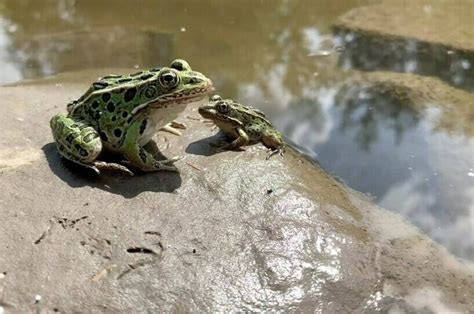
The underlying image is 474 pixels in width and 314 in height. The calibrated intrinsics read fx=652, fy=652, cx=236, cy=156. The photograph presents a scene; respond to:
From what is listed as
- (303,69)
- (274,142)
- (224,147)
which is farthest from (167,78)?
(303,69)

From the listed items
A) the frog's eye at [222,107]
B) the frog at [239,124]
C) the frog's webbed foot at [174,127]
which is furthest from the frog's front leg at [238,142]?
the frog's webbed foot at [174,127]

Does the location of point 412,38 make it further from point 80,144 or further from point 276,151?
point 80,144

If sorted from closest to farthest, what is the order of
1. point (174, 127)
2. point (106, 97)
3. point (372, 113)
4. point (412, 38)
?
1. point (106, 97)
2. point (174, 127)
3. point (372, 113)
4. point (412, 38)

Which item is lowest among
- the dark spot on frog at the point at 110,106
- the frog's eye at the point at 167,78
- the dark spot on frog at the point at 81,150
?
the dark spot on frog at the point at 81,150

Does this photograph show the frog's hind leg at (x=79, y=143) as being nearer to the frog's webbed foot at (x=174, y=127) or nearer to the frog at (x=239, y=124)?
the frog's webbed foot at (x=174, y=127)

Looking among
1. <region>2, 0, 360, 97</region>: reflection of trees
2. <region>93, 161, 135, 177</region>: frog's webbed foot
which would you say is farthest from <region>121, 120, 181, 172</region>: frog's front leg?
<region>2, 0, 360, 97</region>: reflection of trees

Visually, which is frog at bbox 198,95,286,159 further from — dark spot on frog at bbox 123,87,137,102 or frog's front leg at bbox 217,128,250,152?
dark spot on frog at bbox 123,87,137,102
